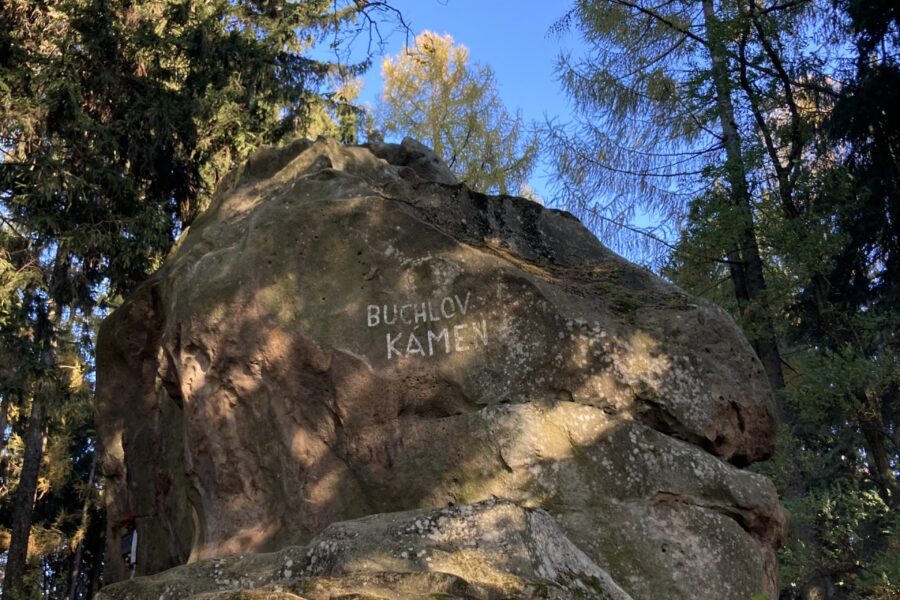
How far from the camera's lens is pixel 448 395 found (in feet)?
17.4

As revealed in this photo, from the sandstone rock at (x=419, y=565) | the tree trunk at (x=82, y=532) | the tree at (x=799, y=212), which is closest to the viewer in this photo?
the sandstone rock at (x=419, y=565)

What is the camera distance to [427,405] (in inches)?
208

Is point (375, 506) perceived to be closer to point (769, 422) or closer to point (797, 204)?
point (769, 422)

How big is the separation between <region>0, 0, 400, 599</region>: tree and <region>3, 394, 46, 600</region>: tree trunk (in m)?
0.02

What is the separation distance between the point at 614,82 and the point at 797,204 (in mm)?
3427

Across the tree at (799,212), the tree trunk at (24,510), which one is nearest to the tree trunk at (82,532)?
the tree trunk at (24,510)

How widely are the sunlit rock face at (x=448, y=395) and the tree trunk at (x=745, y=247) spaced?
14.7ft

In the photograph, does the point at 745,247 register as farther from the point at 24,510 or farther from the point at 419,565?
the point at 24,510

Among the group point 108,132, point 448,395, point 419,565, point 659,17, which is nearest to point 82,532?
point 108,132

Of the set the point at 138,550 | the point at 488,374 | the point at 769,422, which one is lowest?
the point at 138,550

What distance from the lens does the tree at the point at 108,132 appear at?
962 centimetres

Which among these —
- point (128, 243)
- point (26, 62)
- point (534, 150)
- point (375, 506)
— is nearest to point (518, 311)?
point (375, 506)

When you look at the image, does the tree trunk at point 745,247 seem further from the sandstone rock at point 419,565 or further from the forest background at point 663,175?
the sandstone rock at point 419,565

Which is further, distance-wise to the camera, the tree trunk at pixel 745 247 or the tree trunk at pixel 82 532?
the tree trunk at pixel 82 532
